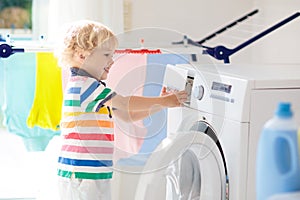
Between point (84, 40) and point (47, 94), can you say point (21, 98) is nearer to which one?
point (47, 94)

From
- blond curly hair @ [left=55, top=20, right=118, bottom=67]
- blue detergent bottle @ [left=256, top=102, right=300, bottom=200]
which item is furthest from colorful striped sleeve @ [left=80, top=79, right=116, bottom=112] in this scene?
blue detergent bottle @ [left=256, top=102, right=300, bottom=200]

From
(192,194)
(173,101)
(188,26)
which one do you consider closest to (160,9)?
(188,26)

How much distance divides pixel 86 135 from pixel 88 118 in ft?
0.20

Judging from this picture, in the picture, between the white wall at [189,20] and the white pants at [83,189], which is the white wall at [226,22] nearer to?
the white wall at [189,20]

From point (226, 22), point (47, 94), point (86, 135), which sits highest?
point (226, 22)

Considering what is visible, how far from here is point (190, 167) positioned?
2.04 meters

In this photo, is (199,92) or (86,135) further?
(86,135)

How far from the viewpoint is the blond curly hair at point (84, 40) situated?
83.3 inches

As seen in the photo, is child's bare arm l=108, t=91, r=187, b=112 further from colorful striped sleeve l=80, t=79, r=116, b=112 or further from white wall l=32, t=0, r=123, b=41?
white wall l=32, t=0, r=123, b=41

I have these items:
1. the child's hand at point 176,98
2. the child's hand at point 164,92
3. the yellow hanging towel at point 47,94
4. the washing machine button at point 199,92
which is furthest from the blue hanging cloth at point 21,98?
the washing machine button at point 199,92

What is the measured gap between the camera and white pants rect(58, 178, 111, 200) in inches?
83.2

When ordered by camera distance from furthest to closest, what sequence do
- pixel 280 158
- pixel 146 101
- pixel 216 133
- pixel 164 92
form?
1. pixel 164 92
2. pixel 146 101
3. pixel 216 133
4. pixel 280 158

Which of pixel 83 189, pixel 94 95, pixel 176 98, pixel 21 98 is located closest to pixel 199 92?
pixel 176 98

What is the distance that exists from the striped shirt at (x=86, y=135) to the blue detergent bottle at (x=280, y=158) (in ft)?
3.65
